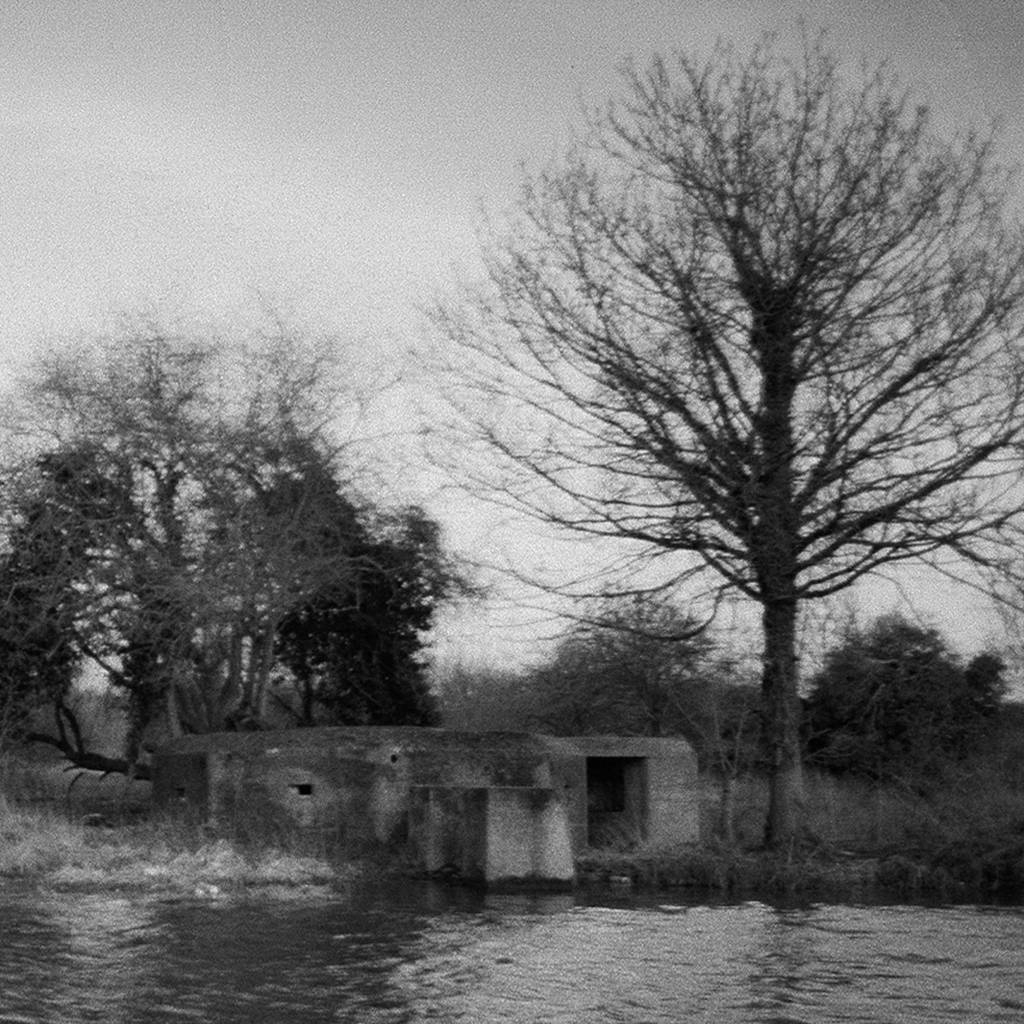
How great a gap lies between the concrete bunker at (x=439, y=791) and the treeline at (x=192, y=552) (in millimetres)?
6666

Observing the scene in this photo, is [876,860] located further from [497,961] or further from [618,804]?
[497,961]

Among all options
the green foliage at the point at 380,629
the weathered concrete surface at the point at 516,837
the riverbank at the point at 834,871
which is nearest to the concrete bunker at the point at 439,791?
the weathered concrete surface at the point at 516,837

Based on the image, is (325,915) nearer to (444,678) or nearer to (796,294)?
(796,294)

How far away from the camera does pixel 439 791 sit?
1861 cm

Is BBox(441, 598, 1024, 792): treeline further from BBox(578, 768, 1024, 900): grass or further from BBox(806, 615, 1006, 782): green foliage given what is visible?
BBox(578, 768, 1024, 900): grass

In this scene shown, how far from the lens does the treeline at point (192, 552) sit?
2775 centimetres

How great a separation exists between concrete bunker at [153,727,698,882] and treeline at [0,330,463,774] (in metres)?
6.67

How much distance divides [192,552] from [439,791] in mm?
10887

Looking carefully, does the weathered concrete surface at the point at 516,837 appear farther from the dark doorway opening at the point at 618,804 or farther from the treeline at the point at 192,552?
the treeline at the point at 192,552

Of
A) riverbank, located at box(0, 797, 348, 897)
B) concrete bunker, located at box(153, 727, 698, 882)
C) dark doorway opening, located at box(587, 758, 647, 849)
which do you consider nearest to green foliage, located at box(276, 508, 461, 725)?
dark doorway opening, located at box(587, 758, 647, 849)

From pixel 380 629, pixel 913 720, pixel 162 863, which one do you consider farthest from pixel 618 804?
pixel 380 629

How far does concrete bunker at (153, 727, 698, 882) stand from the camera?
57.8 ft

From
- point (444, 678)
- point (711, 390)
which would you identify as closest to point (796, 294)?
point (711, 390)

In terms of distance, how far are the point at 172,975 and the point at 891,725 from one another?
66.3ft
